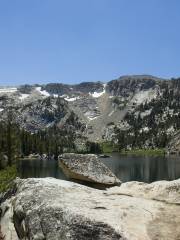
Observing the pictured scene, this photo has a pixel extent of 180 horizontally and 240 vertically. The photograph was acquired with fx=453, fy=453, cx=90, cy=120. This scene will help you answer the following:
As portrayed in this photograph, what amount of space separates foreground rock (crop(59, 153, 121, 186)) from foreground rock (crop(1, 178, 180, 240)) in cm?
318

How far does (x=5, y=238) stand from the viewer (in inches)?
765

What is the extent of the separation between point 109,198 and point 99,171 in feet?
17.8

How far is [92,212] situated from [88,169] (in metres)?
7.94

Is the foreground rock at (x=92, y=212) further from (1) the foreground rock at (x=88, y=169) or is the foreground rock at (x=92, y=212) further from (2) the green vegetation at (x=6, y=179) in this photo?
(2) the green vegetation at (x=6, y=179)

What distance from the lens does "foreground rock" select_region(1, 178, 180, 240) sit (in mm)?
15336

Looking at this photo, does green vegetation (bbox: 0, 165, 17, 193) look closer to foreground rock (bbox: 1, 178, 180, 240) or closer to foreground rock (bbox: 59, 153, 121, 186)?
foreground rock (bbox: 59, 153, 121, 186)

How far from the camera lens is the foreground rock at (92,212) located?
1534cm

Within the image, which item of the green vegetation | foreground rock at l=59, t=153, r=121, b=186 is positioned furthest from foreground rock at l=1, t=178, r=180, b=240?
the green vegetation

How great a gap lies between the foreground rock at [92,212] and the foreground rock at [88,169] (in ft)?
10.4

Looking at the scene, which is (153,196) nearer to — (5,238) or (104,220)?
(104,220)

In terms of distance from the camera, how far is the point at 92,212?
1608 cm

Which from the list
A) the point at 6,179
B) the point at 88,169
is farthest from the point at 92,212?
the point at 6,179

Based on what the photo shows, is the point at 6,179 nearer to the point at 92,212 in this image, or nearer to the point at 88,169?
the point at 88,169

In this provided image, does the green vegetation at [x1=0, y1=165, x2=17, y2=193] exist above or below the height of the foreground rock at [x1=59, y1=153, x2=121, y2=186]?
below
